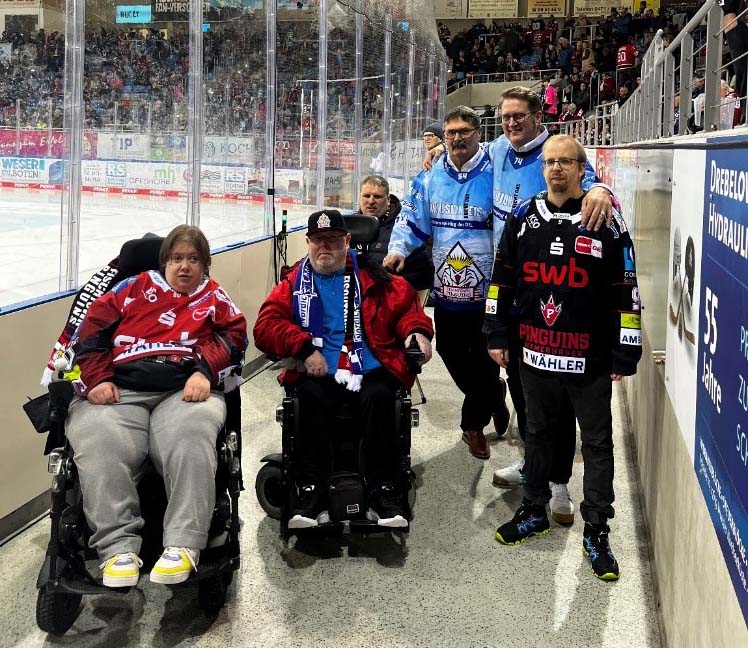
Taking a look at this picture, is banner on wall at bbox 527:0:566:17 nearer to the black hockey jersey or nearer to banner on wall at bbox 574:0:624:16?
banner on wall at bbox 574:0:624:16

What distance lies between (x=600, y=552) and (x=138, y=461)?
1.46 meters

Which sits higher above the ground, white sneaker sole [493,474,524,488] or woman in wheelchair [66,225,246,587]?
woman in wheelchair [66,225,246,587]

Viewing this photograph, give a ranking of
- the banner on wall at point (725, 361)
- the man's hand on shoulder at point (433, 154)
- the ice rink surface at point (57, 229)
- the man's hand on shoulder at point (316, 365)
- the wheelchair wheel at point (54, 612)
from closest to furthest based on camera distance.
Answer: the banner on wall at point (725, 361), the wheelchair wheel at point (54, 612), the man's hand on shoulder at point (316, 365), the ice rink surface at point (57, 229), the man's hand on shoulder at point (433, 154)

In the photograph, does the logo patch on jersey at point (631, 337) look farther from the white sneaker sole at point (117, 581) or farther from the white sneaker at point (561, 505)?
the white sneaker sole at point (117, 581)

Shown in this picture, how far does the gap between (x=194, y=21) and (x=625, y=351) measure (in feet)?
10.8

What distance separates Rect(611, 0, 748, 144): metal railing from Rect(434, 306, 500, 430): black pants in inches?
45.1

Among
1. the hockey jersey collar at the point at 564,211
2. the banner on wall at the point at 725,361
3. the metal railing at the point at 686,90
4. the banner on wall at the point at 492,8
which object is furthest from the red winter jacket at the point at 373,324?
the banner on wall at the point at 492,8

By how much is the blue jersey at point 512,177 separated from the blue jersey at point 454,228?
→ 75 mm

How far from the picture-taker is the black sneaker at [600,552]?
2.74m

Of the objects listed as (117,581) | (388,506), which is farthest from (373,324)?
(117,581)

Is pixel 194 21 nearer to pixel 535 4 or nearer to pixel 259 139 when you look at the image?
pixel 259 139

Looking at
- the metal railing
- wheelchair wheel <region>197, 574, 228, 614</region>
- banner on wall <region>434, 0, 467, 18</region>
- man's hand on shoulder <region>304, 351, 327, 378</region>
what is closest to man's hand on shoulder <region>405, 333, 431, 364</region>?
man's hand on shoulder <region>304, 351, 327, 378</region>

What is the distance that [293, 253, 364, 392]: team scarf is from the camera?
9.96ft

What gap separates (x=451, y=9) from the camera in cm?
2308
